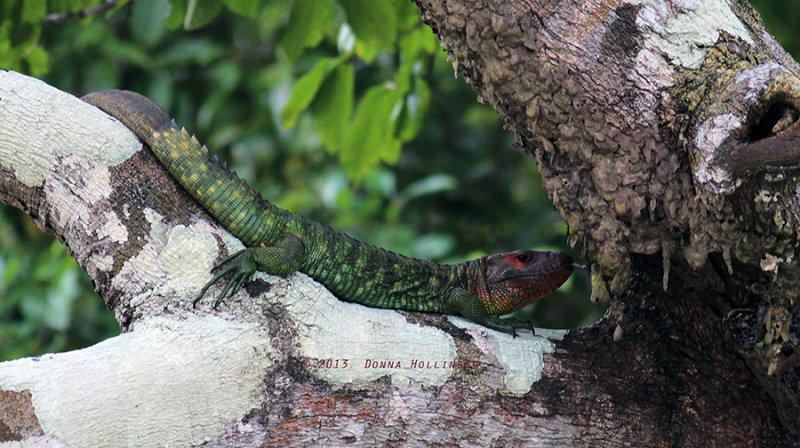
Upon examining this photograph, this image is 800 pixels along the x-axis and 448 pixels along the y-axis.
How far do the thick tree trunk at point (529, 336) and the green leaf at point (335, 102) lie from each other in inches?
55.9

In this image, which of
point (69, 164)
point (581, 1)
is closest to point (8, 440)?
point (69, 164)

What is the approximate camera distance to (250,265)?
284cm

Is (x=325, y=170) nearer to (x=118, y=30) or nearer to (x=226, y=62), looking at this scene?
(x=226, y=62)

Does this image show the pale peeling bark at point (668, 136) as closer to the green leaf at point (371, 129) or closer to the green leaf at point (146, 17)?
the green leaf at point (371, 129)

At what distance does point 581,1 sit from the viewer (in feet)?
8.09

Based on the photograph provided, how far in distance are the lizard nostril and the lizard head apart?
1.69m

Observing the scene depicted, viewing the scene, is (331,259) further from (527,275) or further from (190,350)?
(190,350)

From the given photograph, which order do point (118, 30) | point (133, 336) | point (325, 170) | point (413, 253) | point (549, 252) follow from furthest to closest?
point (118, 30)
point (325, 170)
point (413, 253)
point (549, 252)
point (133, 336)

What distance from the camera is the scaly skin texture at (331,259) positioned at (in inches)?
120

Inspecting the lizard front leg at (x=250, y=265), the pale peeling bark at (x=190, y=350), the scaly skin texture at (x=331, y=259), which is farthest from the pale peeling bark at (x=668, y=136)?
the lizard front leg at (x=250, y=265)

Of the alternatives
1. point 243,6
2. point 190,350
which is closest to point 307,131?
point 243,6

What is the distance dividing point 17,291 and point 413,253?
334 centimetres

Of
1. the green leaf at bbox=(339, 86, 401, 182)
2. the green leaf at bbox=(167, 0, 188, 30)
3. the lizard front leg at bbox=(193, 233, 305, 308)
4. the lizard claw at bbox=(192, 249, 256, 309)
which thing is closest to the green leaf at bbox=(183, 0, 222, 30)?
the green leaf at bbox=(167, 0, 188, 30)

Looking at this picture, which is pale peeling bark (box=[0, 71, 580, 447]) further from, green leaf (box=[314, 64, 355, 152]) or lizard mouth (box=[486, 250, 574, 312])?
green leaf (box=[314, 64, 355, 152])
